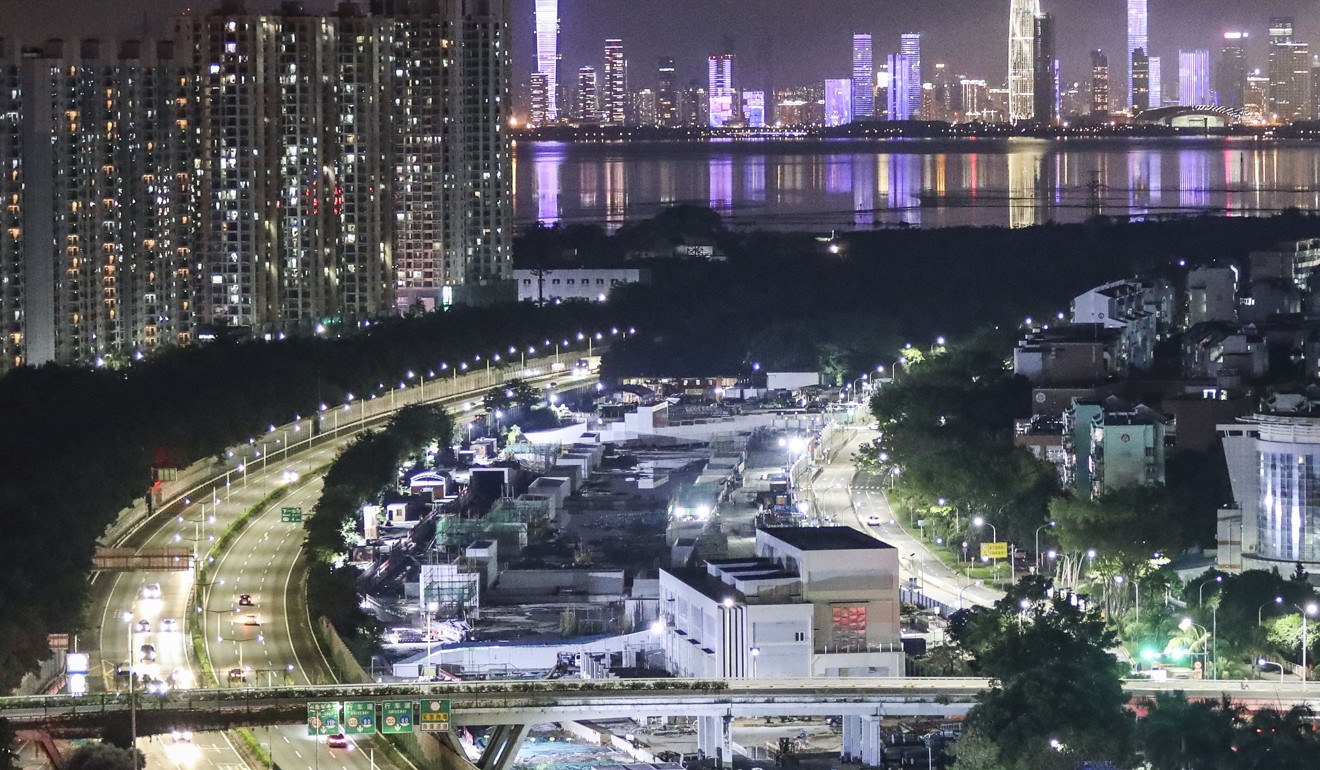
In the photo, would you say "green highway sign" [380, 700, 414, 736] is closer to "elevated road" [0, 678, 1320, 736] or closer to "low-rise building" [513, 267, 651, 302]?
"elevated road" [0, 678, 1320, 736]

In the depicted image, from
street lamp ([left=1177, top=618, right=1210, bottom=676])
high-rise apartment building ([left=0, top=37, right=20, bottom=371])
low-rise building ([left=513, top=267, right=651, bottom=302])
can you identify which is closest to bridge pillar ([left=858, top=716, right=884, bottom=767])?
street lamp ([left=1177, top=618, right=1210, bottom=676])

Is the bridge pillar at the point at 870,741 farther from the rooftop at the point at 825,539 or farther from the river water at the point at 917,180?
the river water at the point at 917,180

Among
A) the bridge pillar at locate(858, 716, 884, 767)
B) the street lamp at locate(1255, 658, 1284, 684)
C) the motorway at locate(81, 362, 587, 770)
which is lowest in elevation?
the bridge pillar at locate(858, 716, 884, 767)

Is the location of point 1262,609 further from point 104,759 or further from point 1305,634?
point 104,759

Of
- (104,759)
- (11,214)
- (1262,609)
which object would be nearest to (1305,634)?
(1262,609)

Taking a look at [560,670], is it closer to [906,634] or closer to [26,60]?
[906,634]

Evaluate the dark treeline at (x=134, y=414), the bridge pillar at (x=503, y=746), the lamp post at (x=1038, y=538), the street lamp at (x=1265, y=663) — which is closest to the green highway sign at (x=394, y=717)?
the bridge pillar at (x=503, y=746)
